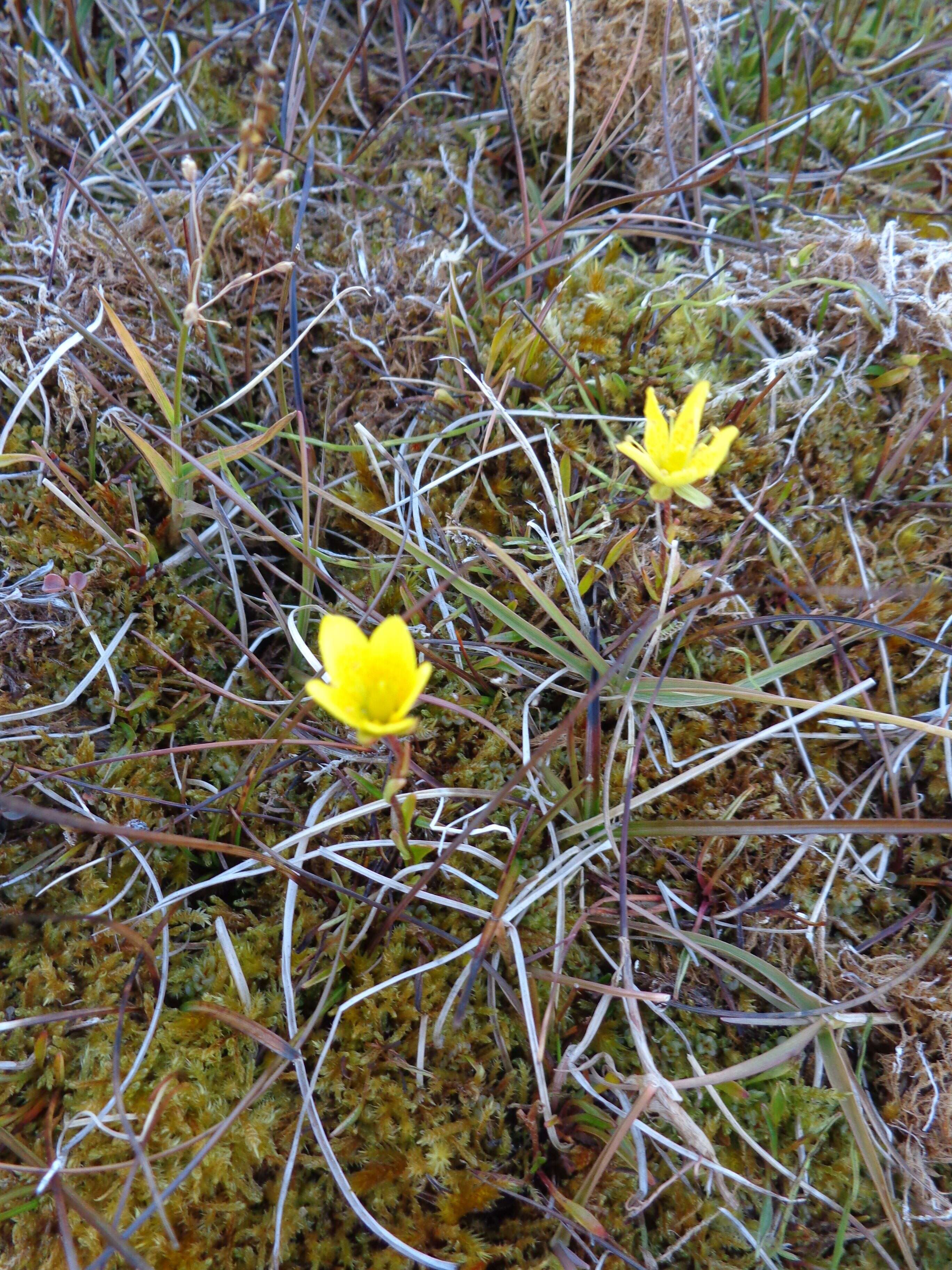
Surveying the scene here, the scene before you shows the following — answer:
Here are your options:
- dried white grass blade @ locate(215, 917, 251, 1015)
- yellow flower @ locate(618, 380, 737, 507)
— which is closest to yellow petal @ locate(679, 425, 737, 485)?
yellow flower @ locate(618, 380, 737, 507)

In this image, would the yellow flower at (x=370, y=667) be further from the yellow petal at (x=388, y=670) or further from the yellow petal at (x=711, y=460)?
the yellow petal at (x=711, y=460)

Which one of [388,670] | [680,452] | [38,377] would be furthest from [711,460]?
[38,377]

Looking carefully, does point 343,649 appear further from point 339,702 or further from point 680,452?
point 680,452

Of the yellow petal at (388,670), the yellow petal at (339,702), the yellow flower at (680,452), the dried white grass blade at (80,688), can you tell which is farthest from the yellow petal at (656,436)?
the dried white grass blade at (80,688)

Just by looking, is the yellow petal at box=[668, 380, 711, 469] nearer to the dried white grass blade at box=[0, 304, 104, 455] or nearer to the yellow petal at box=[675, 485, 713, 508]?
the yellow petal at box=[675, 485, 713, 508]

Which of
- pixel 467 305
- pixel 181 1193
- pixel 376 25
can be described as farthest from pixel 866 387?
pixel 181 1193

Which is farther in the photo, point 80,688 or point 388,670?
point 80,688
